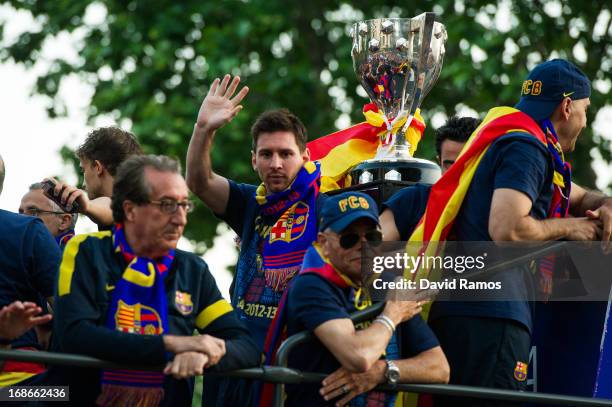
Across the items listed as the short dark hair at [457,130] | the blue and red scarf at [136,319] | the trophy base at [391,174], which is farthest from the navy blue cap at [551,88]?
the blue and red scarf at [136,319]

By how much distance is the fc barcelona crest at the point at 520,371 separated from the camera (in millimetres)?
5285

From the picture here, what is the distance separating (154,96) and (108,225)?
30.7ft

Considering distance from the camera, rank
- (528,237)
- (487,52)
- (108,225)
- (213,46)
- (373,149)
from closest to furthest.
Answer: (528,237), (108,225), (373,149), (487,52), (213,46)

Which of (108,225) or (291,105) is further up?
(291,105)

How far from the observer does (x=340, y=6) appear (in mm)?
16328

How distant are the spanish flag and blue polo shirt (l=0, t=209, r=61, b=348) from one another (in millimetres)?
1947

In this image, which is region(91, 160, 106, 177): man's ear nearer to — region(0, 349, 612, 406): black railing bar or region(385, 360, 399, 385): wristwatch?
region(0, 349, 612, 406): black railing bar

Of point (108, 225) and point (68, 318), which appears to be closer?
point (68, 318)

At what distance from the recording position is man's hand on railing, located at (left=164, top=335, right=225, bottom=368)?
4.55m

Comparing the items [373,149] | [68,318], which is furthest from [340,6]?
[68,318]

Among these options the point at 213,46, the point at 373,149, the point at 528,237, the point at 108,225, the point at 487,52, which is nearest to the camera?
the point at 528,237

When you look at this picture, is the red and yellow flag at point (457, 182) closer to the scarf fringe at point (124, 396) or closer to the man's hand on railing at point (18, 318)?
the scarf fringe at point (124, 396)

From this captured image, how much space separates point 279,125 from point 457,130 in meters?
1.58

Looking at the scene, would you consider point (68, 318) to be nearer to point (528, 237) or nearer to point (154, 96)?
point (528, 237)
